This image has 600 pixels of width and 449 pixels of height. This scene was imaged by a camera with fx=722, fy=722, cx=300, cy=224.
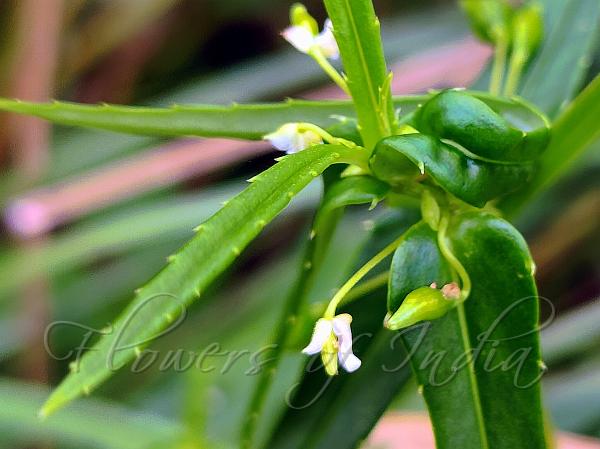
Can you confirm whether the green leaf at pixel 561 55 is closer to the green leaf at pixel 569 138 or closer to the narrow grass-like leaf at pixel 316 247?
the green leaf at pixel 569 138

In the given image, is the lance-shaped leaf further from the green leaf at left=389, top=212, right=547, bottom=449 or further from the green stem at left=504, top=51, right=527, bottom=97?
the green stem at left=504, top=51, right=527, bottom=97

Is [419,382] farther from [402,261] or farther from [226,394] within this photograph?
[226,394]

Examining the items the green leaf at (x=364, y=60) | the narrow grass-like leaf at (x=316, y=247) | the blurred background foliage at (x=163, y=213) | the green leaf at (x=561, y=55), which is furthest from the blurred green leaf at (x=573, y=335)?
the green leaf at (x=364, y=60)

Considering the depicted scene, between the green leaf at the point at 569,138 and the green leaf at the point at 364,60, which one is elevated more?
the green leaf at the point at 569,138

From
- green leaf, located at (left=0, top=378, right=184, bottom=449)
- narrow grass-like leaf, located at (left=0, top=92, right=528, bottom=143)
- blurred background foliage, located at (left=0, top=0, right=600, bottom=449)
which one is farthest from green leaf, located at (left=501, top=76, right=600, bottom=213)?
green leaf, located at (left=0, top=378, right=184, bottom=449)

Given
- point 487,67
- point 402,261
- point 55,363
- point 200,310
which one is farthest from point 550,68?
point 55,363

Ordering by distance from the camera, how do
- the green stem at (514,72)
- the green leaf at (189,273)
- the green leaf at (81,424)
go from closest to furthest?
the green leaf at (189,273), the green stem at (514,72), the green leaf at (81,424)
